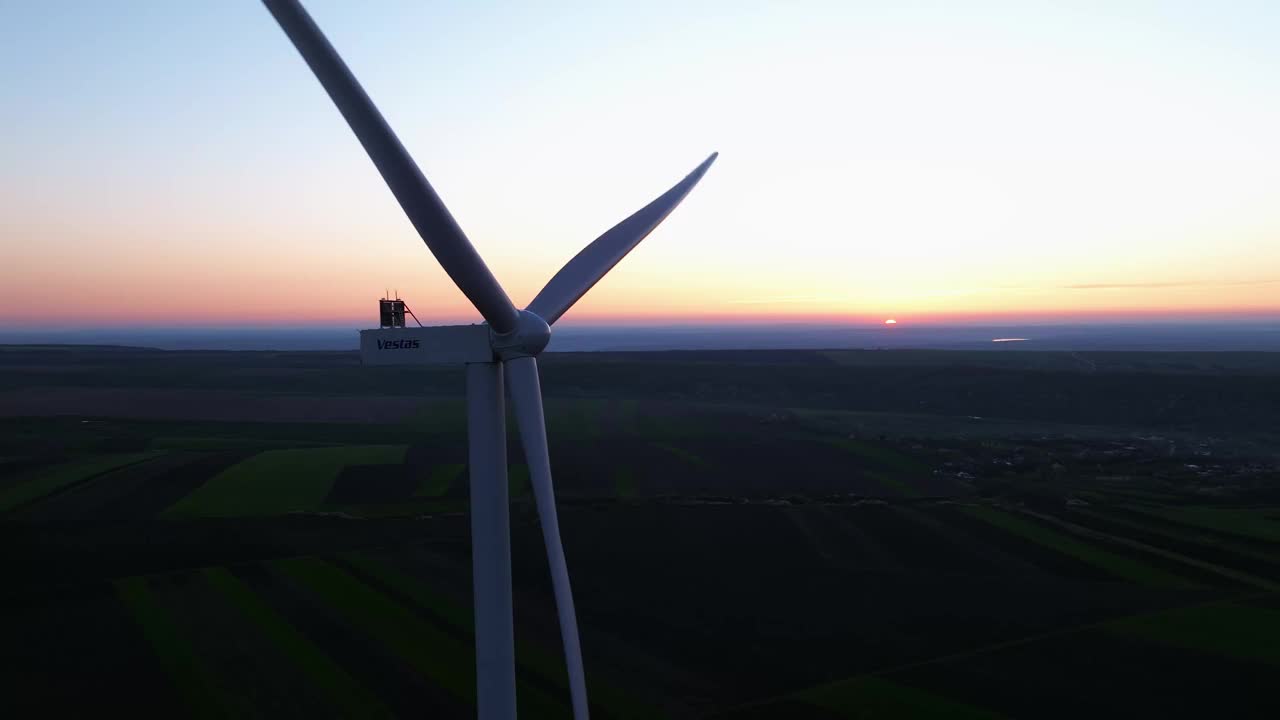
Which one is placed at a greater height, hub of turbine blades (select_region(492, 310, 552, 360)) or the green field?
hub of turbine blades (select_region(492, 310, 552, 360))

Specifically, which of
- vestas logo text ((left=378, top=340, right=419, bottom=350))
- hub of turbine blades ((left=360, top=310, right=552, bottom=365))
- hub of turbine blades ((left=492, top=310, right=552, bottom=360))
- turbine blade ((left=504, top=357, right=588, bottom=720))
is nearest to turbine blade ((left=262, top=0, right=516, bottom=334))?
hub of turbine blades ((left=492, top=310, right=552, bottom=360))

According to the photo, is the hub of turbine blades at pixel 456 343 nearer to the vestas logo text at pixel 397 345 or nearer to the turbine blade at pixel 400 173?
the vestas logo text at pixel 397 345

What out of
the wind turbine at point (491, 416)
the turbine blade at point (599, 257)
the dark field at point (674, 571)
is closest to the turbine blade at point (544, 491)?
the wind turbine at point (491, 416)

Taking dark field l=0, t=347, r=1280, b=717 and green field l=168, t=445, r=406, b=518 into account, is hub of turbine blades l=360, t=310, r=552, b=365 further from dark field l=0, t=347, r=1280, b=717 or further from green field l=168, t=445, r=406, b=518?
green field l=168, t=445, r=406, b=518

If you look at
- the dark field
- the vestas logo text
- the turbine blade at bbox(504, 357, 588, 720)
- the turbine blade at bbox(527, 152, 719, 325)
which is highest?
the turbine blade at bbox(527, 152, 719, 325)

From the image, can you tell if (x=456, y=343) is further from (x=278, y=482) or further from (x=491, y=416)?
(x=278, y=482)

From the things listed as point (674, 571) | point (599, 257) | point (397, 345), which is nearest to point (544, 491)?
point (397, 345)
